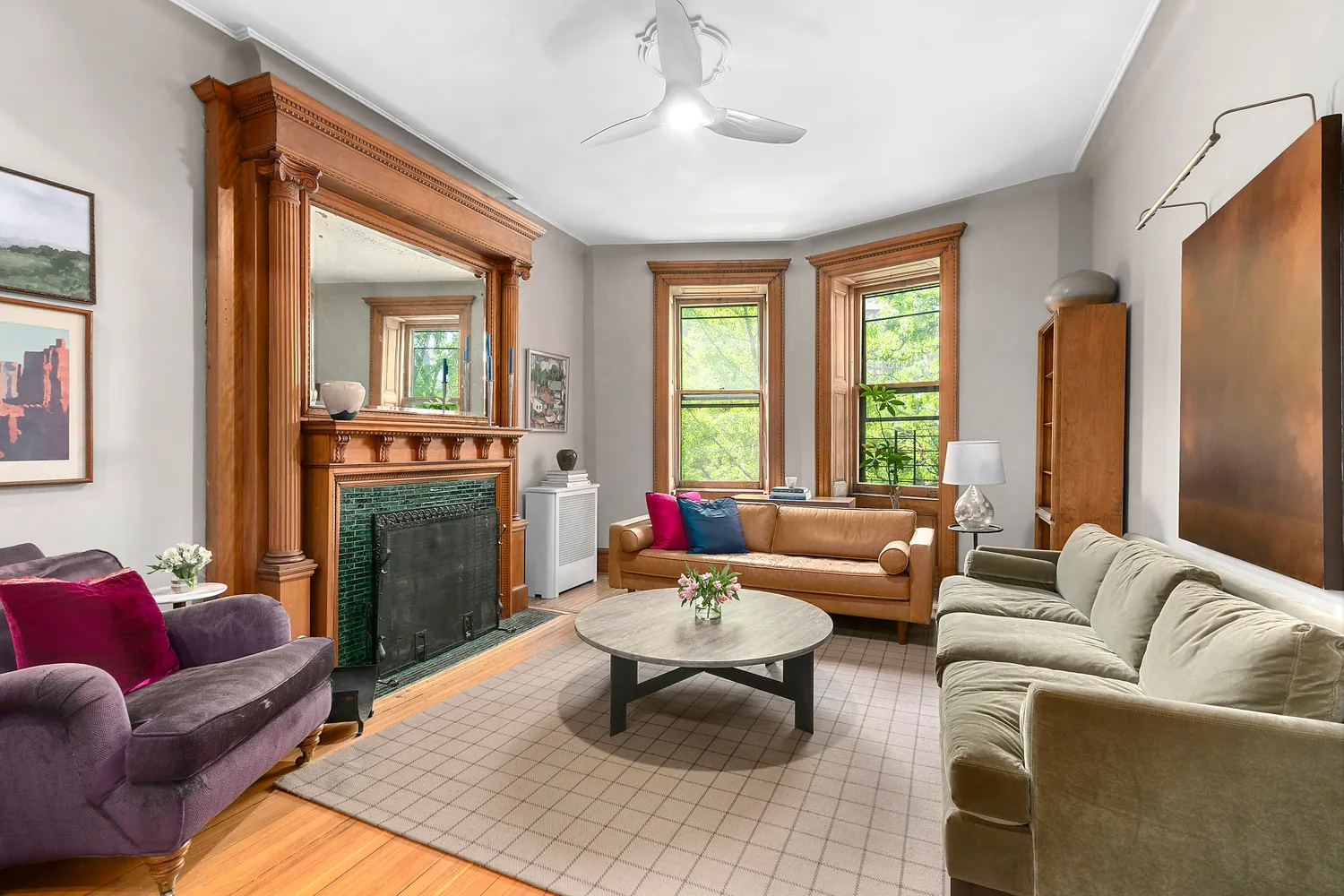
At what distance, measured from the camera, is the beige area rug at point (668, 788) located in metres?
1.80

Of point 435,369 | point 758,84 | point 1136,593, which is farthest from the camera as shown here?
point 435,369

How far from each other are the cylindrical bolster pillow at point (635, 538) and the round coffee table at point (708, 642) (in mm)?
1319

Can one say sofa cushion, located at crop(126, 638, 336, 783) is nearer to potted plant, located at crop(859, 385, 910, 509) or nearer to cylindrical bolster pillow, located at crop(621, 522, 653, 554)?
cylindrical bolster pillow, located at crop(621, 522, 653, 554)

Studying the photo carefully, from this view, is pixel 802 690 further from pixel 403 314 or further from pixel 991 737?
pixel 403 314

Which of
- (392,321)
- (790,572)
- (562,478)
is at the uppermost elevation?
(392,321)

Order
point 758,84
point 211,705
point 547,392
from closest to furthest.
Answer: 1. point 211,705
2. point 758,84
3. point 547,392

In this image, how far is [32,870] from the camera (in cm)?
178

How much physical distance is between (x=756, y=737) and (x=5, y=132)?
350 cm

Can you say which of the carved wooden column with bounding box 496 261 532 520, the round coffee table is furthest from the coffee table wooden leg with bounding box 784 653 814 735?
the carved wooden column with bounding box 496 261 532 520

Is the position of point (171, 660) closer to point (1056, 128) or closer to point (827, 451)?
point (827, 451)

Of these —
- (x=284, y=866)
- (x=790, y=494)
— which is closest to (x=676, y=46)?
(x=284, y=866)

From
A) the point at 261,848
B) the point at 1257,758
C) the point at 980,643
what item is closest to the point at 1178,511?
the point at 980,643

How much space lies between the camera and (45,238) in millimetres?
2254

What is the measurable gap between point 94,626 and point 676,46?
9.13 ft
